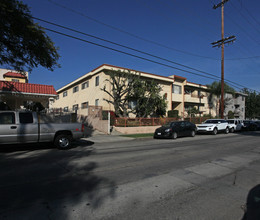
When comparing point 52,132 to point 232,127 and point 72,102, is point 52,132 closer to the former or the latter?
point 232,127

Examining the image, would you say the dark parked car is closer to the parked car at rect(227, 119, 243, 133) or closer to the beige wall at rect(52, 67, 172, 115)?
the parked car at rect(227, 119, 243, 133)

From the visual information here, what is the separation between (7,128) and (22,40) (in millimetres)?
5793

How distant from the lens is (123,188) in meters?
4.45

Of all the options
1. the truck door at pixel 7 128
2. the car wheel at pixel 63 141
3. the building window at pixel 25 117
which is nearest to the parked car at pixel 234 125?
the car wheel at pixel 63 141

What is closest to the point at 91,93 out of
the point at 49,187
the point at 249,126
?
the point at 249,126

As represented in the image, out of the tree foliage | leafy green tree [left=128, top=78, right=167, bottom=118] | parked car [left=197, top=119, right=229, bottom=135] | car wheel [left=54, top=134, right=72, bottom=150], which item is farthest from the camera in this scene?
leafy green tree [left=128, top=78, right=167, bottom=118]

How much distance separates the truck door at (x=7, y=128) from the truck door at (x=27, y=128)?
0.19m

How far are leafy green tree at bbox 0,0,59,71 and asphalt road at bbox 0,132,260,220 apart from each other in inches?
284

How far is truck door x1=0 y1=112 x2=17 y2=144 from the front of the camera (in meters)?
8.09

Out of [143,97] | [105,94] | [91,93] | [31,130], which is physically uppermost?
[91,93]

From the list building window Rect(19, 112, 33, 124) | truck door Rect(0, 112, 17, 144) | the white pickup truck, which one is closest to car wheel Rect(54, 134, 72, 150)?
the white pickup truck

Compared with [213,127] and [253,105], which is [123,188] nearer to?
[213,127]

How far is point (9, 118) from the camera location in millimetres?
8359

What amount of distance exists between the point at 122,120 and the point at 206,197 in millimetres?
15481
